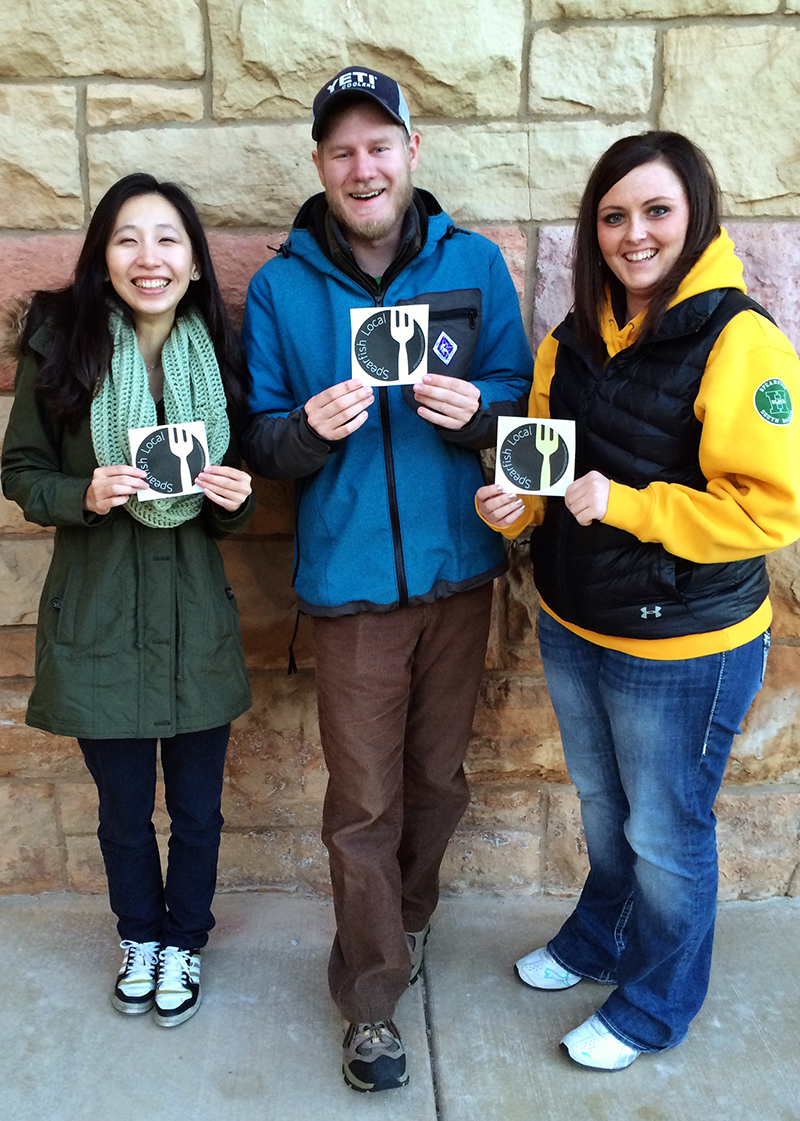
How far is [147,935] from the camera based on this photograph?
244 cm

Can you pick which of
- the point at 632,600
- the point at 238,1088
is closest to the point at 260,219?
the point at 632,600

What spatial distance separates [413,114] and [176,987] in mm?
2360

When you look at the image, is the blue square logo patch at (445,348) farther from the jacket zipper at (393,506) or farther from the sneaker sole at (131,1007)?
the sneaker sole at (131,1007)

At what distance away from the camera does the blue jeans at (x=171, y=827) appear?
2.27 metres

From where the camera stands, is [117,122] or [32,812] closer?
[117,122]

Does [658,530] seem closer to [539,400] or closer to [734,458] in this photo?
[734,458]

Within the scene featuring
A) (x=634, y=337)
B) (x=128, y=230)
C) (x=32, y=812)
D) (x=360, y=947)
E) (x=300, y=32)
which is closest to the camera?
(x=634, y=337)

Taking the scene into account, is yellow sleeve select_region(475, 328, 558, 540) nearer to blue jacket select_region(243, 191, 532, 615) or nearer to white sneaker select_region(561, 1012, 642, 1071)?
blue jacket select_region(243, 191, 532, 615)

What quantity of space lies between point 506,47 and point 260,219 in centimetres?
78

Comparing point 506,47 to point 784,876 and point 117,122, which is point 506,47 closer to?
point 117,122

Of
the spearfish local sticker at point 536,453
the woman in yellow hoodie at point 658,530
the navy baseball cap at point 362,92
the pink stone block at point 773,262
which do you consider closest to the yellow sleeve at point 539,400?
the woman in yellow hoodie at point 658,530

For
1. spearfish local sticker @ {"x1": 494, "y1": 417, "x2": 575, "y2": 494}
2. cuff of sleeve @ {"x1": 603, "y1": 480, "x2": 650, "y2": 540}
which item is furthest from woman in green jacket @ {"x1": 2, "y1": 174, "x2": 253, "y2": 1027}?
cuff of sleeve @ {"x1": 603, "y1": 480, "x2": 650, "y2": 540}

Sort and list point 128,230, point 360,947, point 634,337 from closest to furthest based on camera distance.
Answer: point 634,337
point 128,230
point 360,947

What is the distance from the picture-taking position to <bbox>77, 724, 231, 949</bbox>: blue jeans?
227 centimetres
